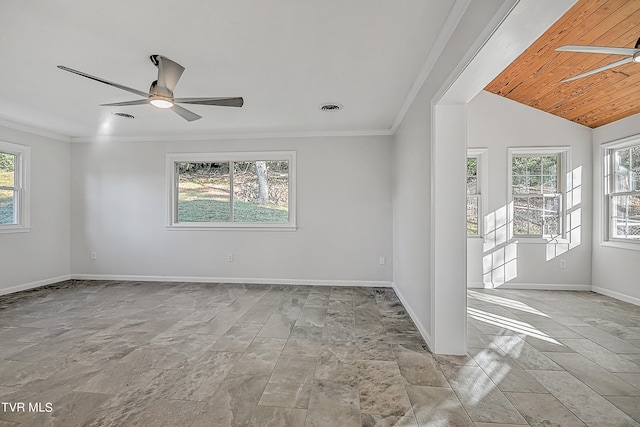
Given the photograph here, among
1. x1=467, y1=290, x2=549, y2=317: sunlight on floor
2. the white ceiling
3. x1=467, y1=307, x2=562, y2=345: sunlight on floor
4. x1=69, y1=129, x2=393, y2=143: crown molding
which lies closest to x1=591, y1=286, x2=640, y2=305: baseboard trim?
x1=467, y1=290, x2=549, y2=317: sunlight on floor

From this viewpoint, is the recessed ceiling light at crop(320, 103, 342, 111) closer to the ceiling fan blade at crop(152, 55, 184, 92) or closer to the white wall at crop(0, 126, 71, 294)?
the ceiling fan blade at crop(152, 55, 184, 92)

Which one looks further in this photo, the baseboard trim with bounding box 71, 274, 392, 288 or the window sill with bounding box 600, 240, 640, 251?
the baseboard trim with bounding box 71, 274, 392, 288

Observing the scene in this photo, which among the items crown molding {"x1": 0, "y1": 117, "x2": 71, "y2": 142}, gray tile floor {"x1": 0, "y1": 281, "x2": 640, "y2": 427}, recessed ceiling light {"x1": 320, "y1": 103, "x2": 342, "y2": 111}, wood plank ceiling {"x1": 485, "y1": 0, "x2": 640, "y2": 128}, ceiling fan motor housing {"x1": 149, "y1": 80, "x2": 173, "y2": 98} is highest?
wood plank ceiling {"x1": 485, "y1": 0, "x2": 640, "y2": 128}

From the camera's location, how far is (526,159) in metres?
4.79

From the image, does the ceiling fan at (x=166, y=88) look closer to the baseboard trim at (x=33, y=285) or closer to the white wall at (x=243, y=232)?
the white wall at (x=243, y=232)

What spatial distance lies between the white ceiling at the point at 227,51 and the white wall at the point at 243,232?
3.37 feet

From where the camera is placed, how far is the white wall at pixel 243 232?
15.7ft

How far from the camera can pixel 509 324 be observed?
318 centimetres

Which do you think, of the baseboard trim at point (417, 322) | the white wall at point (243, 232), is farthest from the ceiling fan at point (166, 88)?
the baseboard trim at point (417, 322)

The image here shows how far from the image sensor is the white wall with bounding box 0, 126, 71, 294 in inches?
171

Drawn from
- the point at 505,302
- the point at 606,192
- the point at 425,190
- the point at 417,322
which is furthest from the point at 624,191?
the point at 417,322

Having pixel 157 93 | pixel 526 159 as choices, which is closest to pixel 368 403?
pixel 157 93

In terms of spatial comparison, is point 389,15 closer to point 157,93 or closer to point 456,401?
point 157,93

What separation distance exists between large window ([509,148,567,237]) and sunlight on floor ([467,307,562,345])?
77.0 inches
